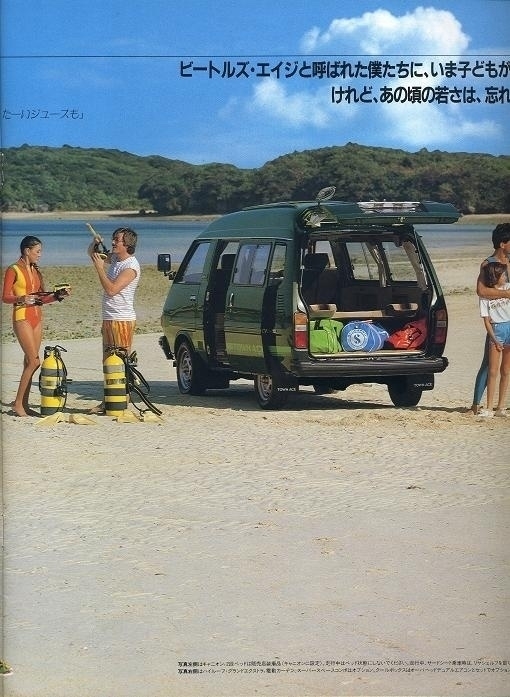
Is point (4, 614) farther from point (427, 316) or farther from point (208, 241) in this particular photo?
point (208, 241)

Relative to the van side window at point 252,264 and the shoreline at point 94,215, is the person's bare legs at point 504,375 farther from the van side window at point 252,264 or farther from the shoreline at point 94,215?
the shoreline at point 94,215

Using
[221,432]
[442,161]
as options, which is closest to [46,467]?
[221,432]

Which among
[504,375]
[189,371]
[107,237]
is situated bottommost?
[189,371]

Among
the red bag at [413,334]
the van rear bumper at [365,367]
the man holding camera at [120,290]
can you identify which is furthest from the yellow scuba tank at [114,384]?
the red bag at [413,334]

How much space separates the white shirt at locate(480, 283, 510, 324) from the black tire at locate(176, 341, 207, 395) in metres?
3.14

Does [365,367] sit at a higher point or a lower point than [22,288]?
lower

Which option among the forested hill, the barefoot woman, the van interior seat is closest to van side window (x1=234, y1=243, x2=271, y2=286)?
the van interior seat

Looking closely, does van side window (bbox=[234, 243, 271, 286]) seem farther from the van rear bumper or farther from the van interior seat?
the van rear bumper

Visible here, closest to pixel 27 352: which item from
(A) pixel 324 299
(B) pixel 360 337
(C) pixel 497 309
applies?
(A) pixel 324 299

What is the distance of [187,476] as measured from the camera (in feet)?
32.9

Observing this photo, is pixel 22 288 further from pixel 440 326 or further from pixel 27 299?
pixel 440 326

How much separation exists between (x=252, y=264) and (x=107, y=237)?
391cm

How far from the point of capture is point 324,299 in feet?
43.2

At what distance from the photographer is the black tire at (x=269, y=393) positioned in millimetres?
13031
